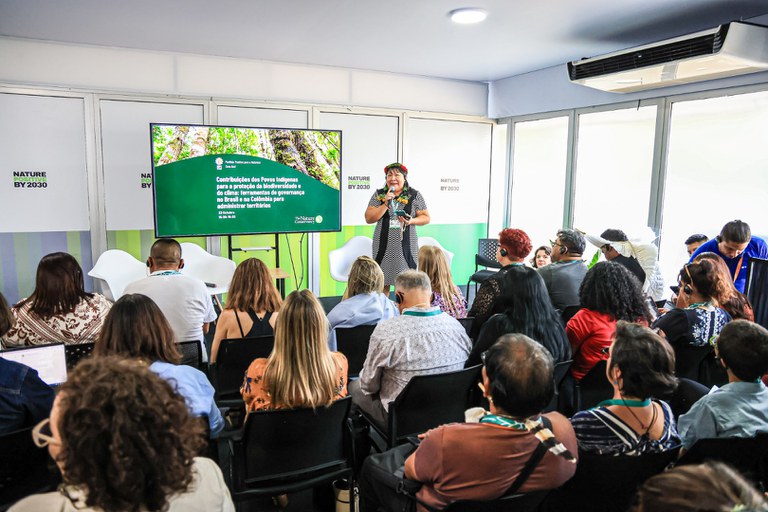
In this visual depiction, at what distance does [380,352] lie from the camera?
2.35 metres

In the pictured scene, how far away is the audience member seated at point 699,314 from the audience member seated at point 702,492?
193 cm

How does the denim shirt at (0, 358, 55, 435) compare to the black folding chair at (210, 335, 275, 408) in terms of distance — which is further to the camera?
the black folding chair at (210, 335, 275, 408)

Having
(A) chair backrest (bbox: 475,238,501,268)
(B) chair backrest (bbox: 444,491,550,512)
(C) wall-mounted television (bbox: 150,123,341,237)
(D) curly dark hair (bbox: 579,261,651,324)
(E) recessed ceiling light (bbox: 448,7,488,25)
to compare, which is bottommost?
(B) chair backrest (bbox: 444,491,550,512)

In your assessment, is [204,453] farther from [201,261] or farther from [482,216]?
[482,216]

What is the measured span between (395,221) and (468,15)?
1.85 metres

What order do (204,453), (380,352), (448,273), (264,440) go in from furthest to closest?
(448,273)
(380,352)
(204,453)
(264,440)

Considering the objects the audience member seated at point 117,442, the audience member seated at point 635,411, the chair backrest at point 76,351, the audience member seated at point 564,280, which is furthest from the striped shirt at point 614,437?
the chair backrest at point 76,351

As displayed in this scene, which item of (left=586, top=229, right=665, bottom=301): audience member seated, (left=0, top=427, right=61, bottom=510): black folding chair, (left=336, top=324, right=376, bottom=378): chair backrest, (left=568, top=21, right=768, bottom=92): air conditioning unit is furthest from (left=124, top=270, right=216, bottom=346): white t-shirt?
(left=568, top=21, right=768, bottom=92): air conditioning unit

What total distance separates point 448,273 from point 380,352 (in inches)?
52.0

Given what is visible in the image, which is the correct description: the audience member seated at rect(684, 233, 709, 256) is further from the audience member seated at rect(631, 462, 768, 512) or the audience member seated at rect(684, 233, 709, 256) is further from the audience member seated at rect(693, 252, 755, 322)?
the audience member seated at rect(631, 462, 768, 512)

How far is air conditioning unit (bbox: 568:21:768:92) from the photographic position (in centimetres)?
371

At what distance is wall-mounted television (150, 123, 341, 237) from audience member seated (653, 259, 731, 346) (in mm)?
3626

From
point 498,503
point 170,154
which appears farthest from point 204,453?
point 170,154

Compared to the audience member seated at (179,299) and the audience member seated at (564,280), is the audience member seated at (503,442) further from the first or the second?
the audience member seated at (564,280)
